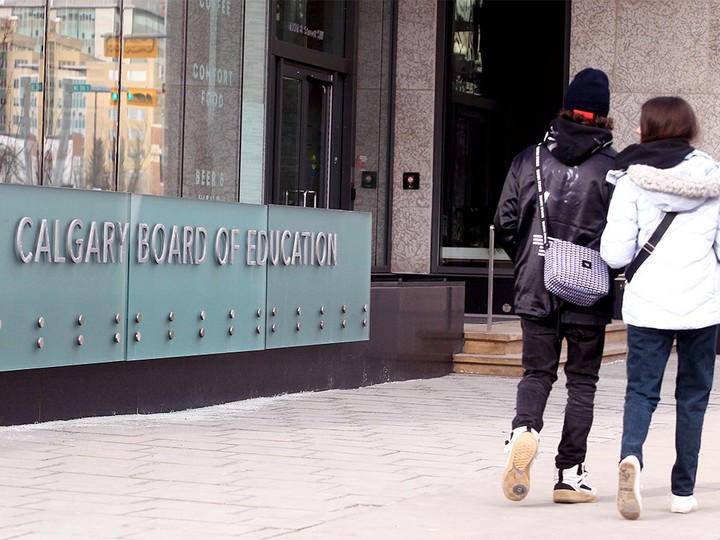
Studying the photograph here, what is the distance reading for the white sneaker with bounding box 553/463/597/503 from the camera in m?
5.71

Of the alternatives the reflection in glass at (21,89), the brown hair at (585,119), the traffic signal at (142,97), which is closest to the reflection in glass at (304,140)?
the traffic signal at (142,97)

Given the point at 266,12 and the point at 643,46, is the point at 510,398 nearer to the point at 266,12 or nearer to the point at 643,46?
the point at 266,12

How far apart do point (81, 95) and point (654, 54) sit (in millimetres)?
8589

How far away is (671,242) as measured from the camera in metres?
5.50

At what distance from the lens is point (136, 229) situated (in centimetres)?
816

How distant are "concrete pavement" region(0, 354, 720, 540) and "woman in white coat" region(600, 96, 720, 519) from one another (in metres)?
0.36

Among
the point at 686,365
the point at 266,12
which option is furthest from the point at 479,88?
Result: the point at 686,365

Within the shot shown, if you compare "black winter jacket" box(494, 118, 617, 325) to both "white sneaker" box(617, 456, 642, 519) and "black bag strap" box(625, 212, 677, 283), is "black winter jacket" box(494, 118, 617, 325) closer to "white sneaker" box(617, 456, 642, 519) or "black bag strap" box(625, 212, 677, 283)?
"black bag strap" box(625, 212, 677, 283)

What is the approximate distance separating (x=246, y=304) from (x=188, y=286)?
2.36ft

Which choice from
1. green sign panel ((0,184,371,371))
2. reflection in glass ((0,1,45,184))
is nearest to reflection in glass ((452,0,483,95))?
green sign panel ((0,184,371,371))

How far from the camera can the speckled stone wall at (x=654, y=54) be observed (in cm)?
1638

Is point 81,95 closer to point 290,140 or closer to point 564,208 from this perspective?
point 290,140

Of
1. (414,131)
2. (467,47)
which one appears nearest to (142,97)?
(414,131)

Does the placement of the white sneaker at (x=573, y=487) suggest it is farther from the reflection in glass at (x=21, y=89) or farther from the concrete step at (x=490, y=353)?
the concrete step at (x=490, y=353)
